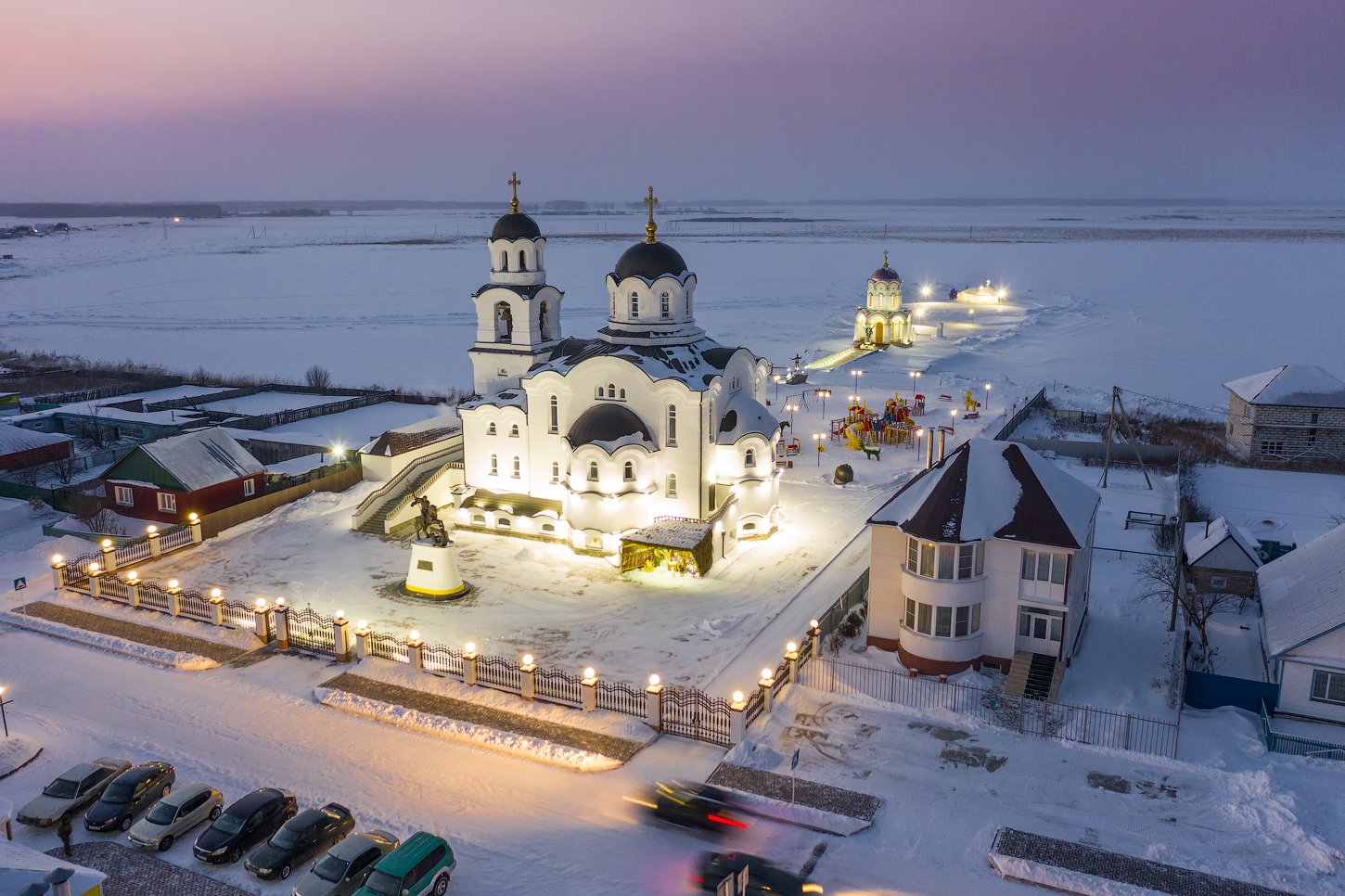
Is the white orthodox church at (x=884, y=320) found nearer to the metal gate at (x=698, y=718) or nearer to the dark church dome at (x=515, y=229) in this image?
the dark church dome at (x=515, y=229)

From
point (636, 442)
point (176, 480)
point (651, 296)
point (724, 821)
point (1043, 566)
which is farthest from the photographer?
point (651, 296)

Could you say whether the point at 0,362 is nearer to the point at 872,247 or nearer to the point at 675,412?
the point at 675,412

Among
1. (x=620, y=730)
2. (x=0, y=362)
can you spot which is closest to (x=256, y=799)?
(x=620, y=730)

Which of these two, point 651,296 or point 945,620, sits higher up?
point 651,296

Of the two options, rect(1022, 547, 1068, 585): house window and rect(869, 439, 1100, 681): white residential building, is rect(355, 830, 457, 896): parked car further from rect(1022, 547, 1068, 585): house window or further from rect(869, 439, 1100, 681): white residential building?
rect(1022, 547, 1068, 585): house window

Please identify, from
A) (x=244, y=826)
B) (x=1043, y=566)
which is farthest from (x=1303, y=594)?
(x=244, y=826)

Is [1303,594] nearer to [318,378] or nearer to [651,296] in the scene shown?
[651,296]
